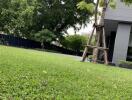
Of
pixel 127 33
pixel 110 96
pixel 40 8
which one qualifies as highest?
pixel 40 8

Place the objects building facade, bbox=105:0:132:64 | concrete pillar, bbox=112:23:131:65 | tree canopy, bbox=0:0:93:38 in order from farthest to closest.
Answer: tree canopy, bbox=0:0:93:38
concrete pillar, bbox=112:23:131:65
building facade, bbox=105:0:132:64

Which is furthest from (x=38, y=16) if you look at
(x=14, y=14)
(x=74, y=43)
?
(x=74, y=43)

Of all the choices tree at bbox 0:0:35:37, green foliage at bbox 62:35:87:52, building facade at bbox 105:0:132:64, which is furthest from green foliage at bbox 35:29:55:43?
building facade at bbox 105:0:132:64

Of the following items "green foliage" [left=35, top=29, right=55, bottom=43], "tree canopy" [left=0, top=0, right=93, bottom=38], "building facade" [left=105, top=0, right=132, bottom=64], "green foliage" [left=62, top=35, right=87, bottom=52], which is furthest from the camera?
"green foliage" [left=62, top=35, right=87, bottom=52]

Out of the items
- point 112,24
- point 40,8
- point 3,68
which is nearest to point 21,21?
point 40,8

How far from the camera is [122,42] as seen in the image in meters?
30.7

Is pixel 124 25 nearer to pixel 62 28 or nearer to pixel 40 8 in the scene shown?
pixel 40 8

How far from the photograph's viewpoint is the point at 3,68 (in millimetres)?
8445

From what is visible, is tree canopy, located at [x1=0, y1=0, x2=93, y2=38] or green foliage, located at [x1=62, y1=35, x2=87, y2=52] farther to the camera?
green foliage, located at [x1=62, y1=35, x2=87, y2=52]

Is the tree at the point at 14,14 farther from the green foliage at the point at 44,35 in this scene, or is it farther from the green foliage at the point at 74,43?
the green foliage at the point at 74,43

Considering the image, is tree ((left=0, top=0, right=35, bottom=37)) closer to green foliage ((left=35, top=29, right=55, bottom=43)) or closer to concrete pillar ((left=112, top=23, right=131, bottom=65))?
green foliage ((left=35, top=29, right=55, bottom=43))

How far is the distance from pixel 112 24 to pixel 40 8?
15.1 metres

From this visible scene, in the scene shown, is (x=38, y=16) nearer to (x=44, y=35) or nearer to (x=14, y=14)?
(x=44, y=35)

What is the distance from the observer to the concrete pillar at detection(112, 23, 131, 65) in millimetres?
30648
